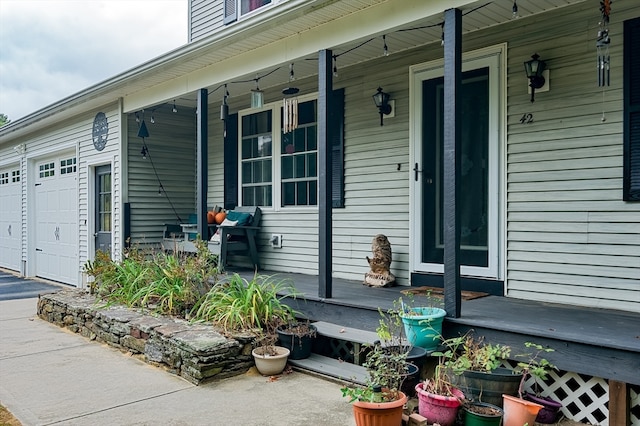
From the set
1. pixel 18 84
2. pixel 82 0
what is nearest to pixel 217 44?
pixel 82 0

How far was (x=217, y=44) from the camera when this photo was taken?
17.1 ft

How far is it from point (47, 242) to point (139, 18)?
97.3 ft

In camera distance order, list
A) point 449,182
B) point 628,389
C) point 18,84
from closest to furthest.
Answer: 1. point 628,389
2. point 449,182
3. point 18,84

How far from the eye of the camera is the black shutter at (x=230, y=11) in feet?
26.0

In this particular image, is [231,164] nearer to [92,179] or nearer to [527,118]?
[92,179]

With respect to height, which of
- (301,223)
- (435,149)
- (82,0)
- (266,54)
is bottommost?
(301,223)

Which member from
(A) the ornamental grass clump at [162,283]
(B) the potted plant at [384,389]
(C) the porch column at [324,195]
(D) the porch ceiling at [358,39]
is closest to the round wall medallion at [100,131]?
(D) the porch ceiling at [358,39]

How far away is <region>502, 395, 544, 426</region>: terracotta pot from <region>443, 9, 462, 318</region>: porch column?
728mm

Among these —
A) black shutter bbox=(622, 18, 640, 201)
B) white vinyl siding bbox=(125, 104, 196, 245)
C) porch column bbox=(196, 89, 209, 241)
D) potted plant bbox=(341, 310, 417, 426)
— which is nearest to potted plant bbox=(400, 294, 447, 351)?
potted plant bbox=(341, 310, 417, 426)

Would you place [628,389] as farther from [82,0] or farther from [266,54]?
[82,0]

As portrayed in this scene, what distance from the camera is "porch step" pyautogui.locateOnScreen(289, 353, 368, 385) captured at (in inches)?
142

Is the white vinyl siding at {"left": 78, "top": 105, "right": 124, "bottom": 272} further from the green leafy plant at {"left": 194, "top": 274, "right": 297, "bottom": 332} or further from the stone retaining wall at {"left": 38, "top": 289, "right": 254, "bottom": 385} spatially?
the green leafy plant at {"left": 194, "top": 274, "right": 297, "bottom": 332}

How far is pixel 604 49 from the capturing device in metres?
3.81

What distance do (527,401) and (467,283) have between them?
1817 millimetres
